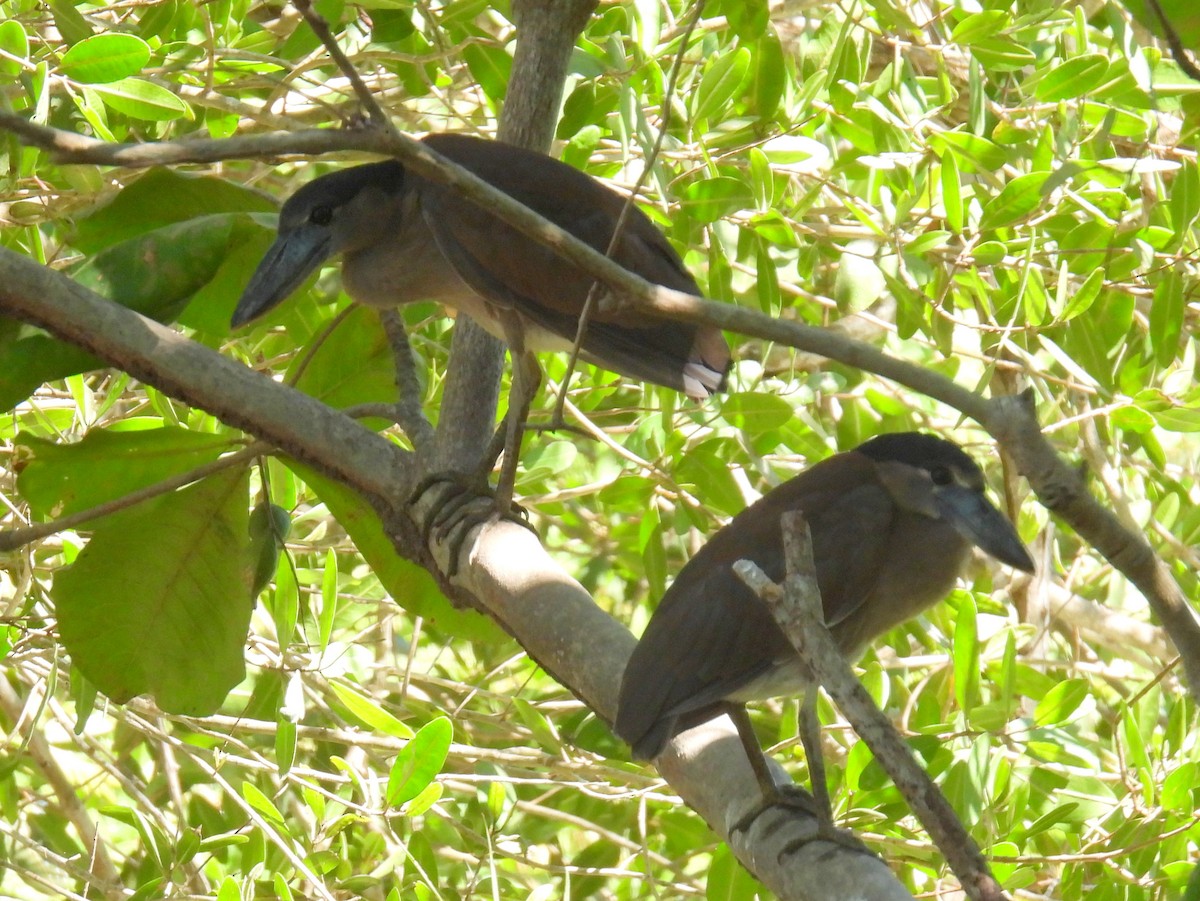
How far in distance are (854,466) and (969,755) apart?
0.57m

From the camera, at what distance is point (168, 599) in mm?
2230

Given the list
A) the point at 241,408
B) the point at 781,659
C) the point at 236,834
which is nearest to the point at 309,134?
the point at 241,408

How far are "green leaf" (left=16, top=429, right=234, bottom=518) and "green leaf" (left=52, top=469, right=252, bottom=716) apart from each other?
0.23 ft

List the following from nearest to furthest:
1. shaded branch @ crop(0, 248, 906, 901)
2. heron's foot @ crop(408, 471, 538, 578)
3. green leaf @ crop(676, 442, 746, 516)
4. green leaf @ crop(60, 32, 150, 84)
A: shaded branch @ crop(0, 248, 906, 901)
heron's foot @ crop(408, 471, 538, 578)
green leaf @ crop(60, 32, 150, 84)
green leaf @ crop(676, 442, 746, 516)

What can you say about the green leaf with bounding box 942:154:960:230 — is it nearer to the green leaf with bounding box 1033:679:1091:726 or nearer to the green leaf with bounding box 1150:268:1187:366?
the green leaf with bounding box 1150:268:1187:366

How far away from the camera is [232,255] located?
→ 2582mm

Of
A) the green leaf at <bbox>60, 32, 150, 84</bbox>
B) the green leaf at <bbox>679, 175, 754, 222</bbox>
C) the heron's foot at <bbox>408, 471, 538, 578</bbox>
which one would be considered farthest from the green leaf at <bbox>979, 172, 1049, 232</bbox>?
the green leaf at <bbox>60, 32, 150, 84</bbox>

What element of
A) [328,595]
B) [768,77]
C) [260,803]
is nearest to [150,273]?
[328,595]

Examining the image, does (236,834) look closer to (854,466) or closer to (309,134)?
(854,466)

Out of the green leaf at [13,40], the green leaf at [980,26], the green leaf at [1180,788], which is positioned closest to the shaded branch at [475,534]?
the green leaf at [13,40]

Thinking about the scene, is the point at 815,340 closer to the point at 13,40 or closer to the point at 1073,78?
the point at 1073,78

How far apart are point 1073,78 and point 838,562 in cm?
107

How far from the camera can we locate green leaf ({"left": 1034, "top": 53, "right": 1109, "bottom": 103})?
251 cm

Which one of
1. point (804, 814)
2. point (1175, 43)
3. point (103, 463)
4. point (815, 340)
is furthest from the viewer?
point (103, 463)
